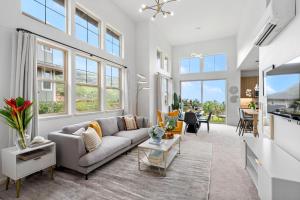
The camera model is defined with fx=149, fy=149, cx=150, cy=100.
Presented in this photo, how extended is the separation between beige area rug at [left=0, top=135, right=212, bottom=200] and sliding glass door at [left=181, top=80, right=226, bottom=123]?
5094mm

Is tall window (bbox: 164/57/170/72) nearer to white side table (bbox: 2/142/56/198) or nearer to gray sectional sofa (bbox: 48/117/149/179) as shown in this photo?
gray sectional sofa (bbox: 48/117/149/179)

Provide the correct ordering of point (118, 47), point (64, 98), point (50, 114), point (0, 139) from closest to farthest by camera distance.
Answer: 1. point (0, 139)
2. point (50, 114)
3. point (64, 98)
4. point (118, 47)

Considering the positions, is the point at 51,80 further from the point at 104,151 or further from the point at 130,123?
the point at 130,123

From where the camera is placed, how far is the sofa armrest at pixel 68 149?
2.43 m

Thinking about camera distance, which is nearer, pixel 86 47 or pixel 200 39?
pixel 86 47

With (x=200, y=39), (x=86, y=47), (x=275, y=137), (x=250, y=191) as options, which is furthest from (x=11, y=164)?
(x=200, y=39)

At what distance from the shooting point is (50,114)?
Result: 3.07 m

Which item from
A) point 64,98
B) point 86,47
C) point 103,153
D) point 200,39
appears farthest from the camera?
point 200,39

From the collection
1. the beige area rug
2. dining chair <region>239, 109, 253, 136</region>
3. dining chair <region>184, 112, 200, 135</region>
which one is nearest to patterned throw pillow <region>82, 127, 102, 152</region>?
the beige area rug

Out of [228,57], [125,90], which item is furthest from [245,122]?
[125,90]

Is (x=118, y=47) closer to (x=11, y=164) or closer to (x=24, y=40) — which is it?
(x=24, y=40)

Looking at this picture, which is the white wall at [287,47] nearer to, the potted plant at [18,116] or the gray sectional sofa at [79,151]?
the gray sectional sofa at [79,151]

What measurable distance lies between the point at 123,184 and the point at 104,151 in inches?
27.3

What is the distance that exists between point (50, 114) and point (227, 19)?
6.54m
